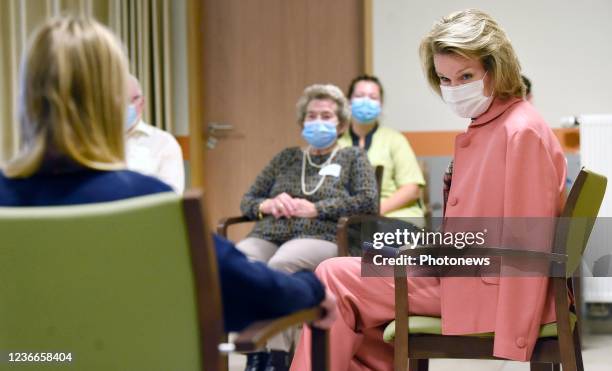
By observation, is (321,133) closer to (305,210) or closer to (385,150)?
(305,210)

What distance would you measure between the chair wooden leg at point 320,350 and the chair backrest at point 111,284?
39cm

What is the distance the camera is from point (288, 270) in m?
3.34

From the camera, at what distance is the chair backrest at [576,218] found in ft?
6.37

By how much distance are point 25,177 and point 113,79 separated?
220 millimetres

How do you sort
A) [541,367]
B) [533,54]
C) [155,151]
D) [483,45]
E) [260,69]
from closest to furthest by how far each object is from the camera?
[483,45]
[541,367]
[155,151]
[533,54]
[260,69]

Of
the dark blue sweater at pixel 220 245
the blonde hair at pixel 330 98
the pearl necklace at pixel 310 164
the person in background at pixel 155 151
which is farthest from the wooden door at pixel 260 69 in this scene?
the dark blue sweater at pixel 220 245

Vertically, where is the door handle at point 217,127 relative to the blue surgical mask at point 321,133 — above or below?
below

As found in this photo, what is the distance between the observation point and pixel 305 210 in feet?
11.5

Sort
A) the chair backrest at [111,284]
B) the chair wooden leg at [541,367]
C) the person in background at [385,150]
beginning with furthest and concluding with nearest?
the person in background at [385,150] < the chair wooden leg at [541,367] < the chair backrest at [111,284]

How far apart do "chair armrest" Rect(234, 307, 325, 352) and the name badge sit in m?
2.08

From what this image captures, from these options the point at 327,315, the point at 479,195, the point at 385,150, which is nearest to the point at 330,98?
the point at 385,150

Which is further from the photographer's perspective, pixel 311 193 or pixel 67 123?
pixel 311 193

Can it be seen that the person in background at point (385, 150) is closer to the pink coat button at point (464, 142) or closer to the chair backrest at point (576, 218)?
the pink coat button at point (464, 142)

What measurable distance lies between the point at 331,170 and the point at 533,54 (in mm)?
1823
